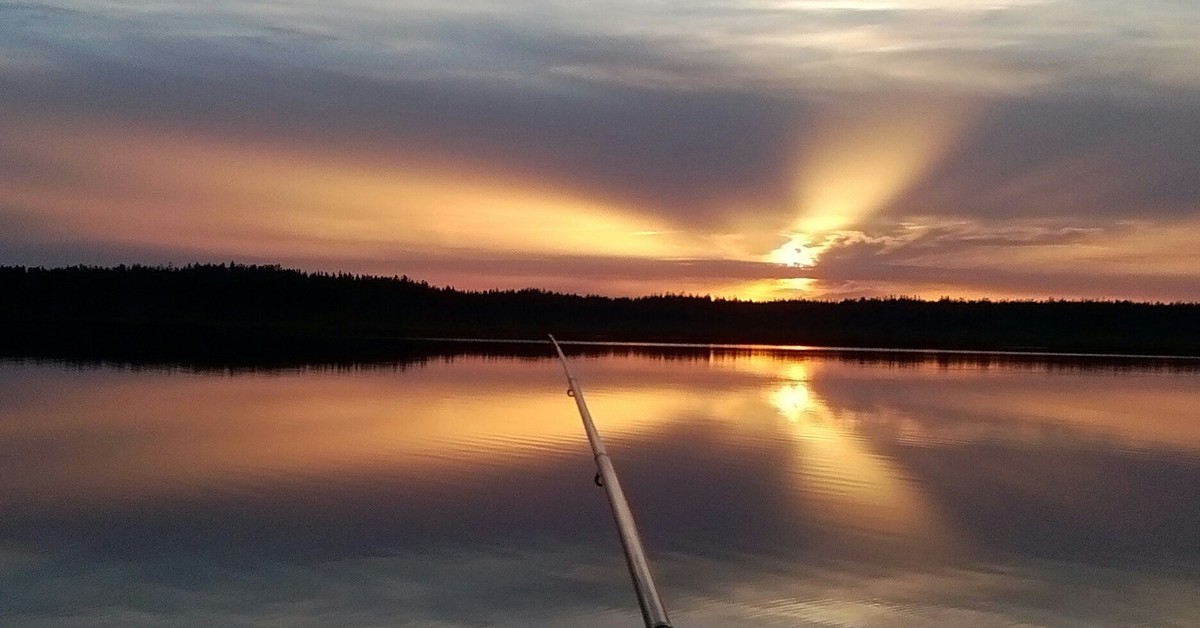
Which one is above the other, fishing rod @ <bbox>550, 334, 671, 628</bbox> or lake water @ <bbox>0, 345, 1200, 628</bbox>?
fishing rod @ <bbox>550, 334, 671, 628</bbox>

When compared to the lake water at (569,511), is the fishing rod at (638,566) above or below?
above

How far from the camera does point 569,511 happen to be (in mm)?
12375

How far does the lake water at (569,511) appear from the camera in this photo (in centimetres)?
878

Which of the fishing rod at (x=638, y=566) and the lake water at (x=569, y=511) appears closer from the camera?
the fishing rod at (x=638, y=566)

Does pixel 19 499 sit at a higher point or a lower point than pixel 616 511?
lower

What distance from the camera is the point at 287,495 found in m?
12.9

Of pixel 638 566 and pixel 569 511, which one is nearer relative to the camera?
pixel 638 566

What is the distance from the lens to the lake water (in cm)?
878

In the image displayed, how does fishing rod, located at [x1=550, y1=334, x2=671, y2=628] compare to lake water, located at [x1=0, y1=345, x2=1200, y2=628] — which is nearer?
fishing rod, located at [x1=550, y1=334, x2=671, y2=628]

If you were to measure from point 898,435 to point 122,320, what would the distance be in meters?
94.3

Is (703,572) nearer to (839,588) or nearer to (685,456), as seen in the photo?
(839,588)

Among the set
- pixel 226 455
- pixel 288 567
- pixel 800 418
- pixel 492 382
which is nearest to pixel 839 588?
pixel 288 567

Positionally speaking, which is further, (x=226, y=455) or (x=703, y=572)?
(x=226, y=455)

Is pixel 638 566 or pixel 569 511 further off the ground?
Result: pixel 638 566
